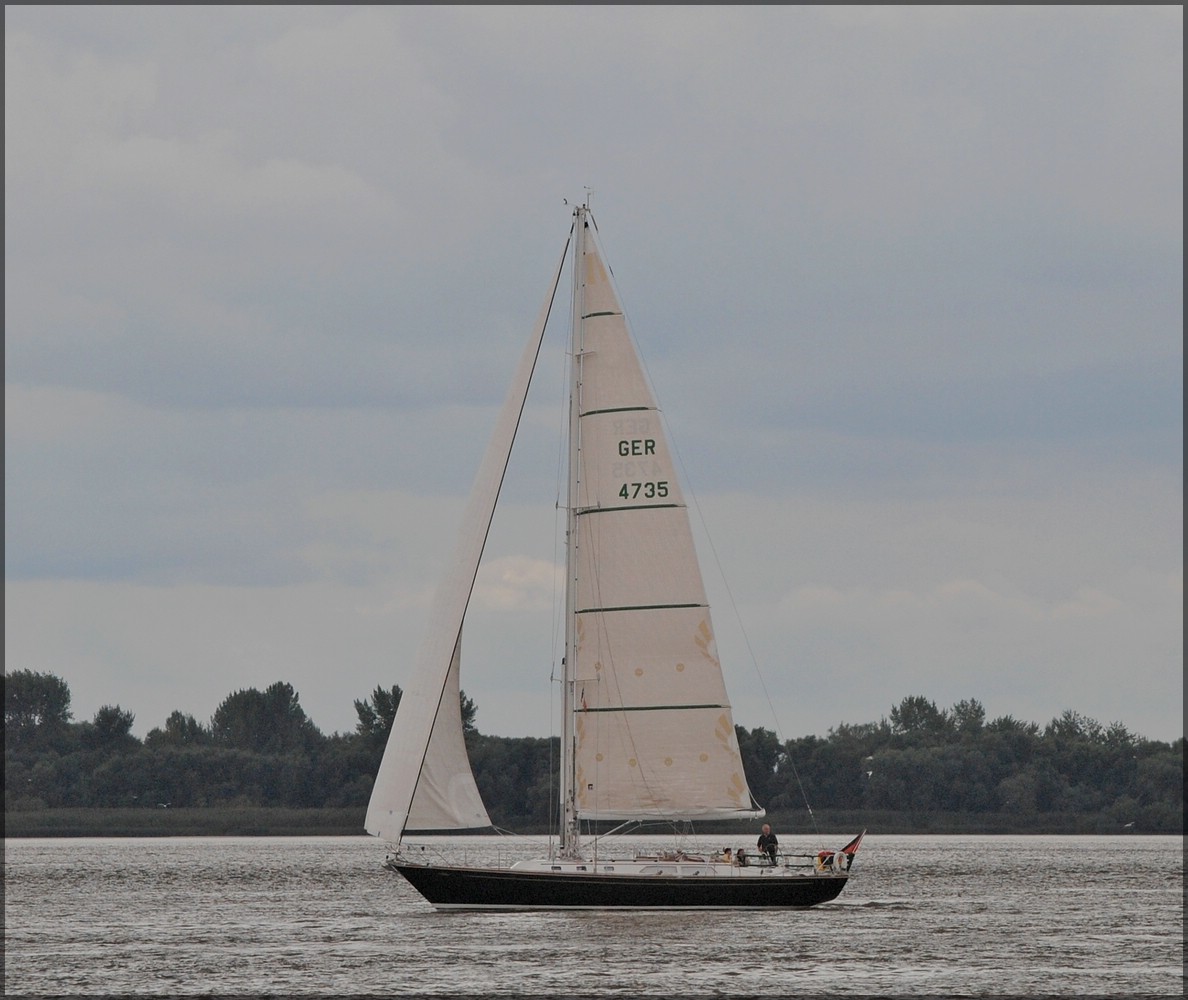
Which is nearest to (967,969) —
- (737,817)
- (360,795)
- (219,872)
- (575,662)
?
(737,817)

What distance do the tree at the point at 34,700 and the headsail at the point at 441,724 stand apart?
137460mm

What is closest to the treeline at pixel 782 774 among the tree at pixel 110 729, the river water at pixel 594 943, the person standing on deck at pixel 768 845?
the tree at pixel 110 729

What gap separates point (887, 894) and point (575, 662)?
21297 mm

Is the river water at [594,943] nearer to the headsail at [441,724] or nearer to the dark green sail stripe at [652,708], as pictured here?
the headsail at [441,724]

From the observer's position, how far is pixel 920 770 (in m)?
143

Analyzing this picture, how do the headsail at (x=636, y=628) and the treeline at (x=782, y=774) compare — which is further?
the treeline at (x=782, y=774)

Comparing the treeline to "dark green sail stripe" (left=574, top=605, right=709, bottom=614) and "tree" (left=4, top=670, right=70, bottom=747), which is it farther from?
"dark green sail stripe" (left=574, top=605, right=709, bottom=614)

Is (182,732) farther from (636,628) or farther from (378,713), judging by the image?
(636,628)

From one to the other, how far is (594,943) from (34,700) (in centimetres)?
14972

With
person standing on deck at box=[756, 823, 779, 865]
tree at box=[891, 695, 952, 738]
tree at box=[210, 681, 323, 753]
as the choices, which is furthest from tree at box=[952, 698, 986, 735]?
person standing on deck at box=[756, 823, 779, 865]

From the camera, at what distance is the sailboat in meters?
49.3

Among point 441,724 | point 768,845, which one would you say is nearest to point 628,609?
point 441,724

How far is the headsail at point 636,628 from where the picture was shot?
49562mm

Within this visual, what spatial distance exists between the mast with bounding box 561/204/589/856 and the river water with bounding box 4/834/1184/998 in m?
2.93
